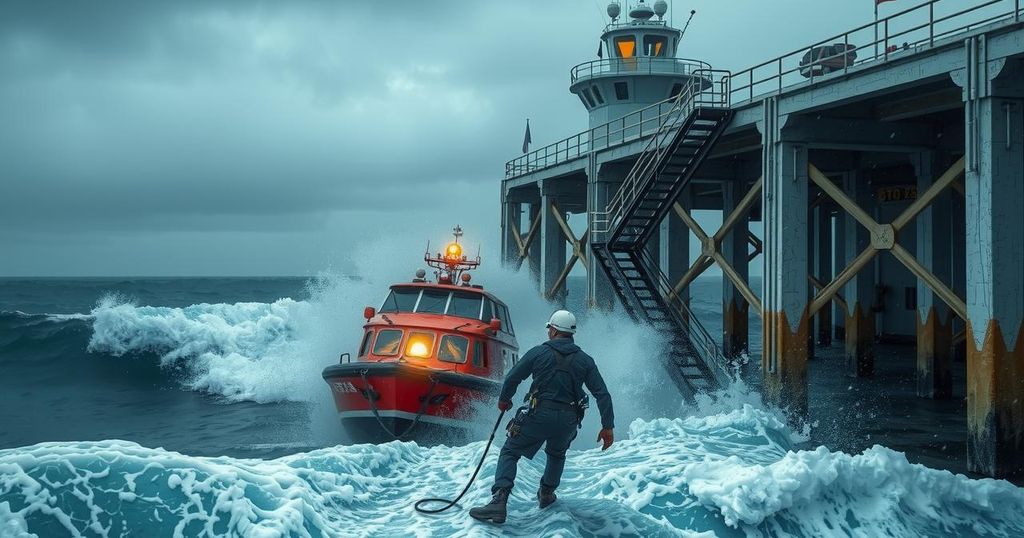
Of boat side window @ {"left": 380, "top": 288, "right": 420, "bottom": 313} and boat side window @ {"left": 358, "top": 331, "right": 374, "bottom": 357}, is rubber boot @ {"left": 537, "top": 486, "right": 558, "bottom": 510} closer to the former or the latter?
boat side window @ {"left": 358, "top": 331, "right": 374, "bottom": 357}

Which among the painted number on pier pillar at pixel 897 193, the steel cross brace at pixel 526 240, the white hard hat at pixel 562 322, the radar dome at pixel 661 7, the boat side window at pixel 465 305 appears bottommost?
the boat side window at pixel 465 305

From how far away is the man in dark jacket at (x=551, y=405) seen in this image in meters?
7.24

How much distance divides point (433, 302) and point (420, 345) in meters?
1.41

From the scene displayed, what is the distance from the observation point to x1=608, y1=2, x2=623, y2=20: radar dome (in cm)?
3316

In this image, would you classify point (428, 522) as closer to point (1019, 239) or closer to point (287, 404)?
point (1019, 239)

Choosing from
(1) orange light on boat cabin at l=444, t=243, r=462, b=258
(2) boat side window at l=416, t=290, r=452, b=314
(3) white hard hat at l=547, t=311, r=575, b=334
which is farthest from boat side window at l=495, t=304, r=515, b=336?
(3) white hard hat at l=547, t=311, r=575, b=334

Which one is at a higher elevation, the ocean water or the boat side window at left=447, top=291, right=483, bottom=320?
the boat side window at left=447, top=291, right=483, bottom=320

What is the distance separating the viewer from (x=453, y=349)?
589 inches

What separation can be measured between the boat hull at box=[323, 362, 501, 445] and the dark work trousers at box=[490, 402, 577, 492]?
6709 millimetres

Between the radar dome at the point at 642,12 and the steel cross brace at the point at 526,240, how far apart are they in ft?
29.3

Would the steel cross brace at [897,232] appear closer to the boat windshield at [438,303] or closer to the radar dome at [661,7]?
the boat windshield at [438,303]

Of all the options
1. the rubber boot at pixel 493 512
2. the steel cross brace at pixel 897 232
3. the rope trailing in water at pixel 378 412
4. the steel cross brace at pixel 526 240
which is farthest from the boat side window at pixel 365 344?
the steel cross brace at pixel 526 240

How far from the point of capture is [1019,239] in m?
12.1

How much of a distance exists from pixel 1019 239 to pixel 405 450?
940 centimetres
